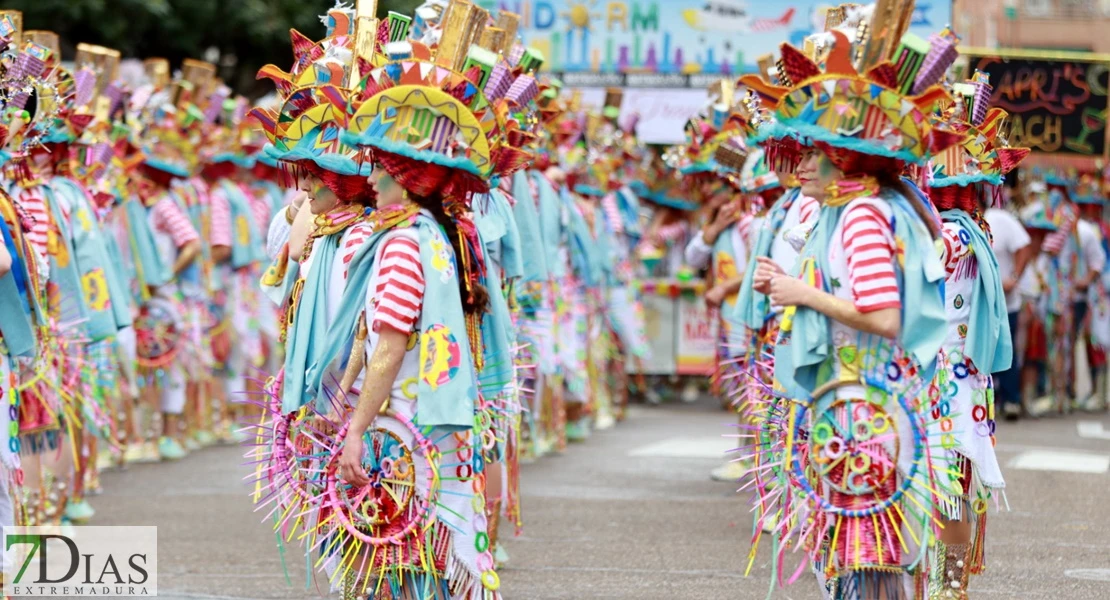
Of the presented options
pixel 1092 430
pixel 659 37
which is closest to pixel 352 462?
pixel 1092 430

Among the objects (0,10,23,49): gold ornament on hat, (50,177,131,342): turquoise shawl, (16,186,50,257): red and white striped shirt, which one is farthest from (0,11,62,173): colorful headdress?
(50,177,131,342): turquoise shawl

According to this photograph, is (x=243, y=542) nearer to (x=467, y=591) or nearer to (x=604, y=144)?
(x=467, y=591)

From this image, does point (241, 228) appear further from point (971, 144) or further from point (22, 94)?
point (971, 144)

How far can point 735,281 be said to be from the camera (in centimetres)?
980

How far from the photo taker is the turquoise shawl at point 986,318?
6215 mm

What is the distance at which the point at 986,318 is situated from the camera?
627 cm

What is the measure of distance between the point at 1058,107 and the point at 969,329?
9291 mm

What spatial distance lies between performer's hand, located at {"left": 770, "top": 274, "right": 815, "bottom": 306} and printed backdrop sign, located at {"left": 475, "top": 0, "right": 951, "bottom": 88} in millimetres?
11785

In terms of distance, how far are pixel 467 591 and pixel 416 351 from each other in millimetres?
755

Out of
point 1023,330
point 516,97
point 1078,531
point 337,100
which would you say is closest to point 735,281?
point 1078,531

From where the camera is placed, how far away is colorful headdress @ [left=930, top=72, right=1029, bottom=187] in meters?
6.50

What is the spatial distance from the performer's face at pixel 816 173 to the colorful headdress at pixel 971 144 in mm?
1498

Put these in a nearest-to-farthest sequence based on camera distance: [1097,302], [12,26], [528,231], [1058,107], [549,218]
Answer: [12,26], [528,231], [549,218], [1058,107], [1097,302]

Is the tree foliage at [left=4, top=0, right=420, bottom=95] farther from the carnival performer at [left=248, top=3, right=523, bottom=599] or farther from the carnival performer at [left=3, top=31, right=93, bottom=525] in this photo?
the carnival performer at [left=248, top=3, right=523, bottom=599]
